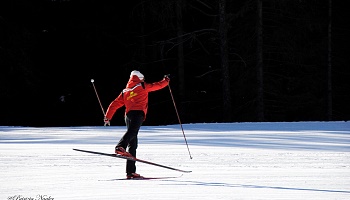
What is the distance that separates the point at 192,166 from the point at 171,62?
2578 cm

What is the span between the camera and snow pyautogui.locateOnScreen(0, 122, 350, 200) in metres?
9.25

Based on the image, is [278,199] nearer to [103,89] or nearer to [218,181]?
[218,181]

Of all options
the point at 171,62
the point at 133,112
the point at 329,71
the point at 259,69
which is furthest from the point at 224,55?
the point at 133,112

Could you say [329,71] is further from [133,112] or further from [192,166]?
[133,112]

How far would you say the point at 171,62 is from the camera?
37969 mm

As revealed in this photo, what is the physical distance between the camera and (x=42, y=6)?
1473 inches

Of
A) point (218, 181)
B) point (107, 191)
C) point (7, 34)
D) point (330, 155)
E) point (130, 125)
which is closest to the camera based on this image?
point (107, 191)

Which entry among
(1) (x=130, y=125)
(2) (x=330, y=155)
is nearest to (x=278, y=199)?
(1) (x=130, y=125)

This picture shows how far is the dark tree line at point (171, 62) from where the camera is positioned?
35531 mm

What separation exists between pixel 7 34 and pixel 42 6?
3.92 m

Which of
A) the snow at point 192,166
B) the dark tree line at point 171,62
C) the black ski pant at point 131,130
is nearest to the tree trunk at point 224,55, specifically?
the dark tree line at point 171,62

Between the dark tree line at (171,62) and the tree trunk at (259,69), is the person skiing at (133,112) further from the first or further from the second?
the dark tree line at (171,62)

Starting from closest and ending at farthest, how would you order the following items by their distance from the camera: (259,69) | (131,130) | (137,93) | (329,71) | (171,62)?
(131,130), (137,93), (259,69), (329,71), (171,62)

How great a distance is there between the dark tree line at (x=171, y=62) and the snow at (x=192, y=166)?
15.2 meters
